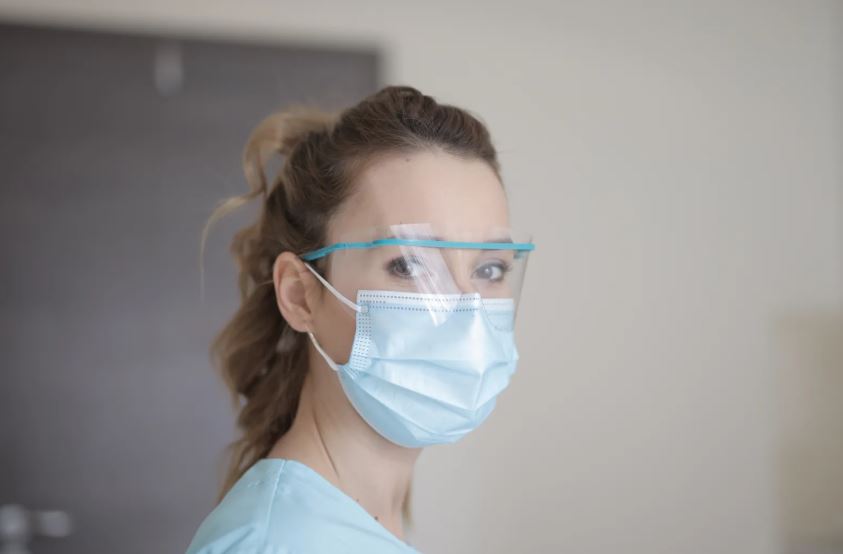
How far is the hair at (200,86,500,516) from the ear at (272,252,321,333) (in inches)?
1.1

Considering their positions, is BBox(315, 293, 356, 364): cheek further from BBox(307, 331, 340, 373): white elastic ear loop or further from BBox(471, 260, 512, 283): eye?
BBox(471, 260, 512, 283): eye

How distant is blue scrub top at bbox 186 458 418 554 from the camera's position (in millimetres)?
935

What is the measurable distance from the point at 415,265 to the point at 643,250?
144cm

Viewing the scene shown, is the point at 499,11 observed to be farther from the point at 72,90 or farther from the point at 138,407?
the point at 138,407

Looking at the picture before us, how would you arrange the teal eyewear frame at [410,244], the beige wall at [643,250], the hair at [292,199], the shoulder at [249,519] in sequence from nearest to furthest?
the shoulder at [249,519]
the teal eyewear frame at [410,244]
the hair at [292,199]
the beige wall at [643,250]

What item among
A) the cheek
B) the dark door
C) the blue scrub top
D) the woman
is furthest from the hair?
the dark door

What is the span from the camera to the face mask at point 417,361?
44.2 inches

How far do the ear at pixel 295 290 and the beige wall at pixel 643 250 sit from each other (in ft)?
3.87

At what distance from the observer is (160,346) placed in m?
2.15

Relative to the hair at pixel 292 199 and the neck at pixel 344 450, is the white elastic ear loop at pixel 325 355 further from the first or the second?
the hair at pixel 292 199

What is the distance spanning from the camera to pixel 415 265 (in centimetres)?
112

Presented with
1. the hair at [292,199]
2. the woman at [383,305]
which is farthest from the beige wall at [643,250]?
the woman at [383,305]

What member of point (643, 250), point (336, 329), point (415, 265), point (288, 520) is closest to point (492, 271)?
point (415, 265)

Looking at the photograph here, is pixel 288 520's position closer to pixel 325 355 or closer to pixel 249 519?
pixel 249 519
